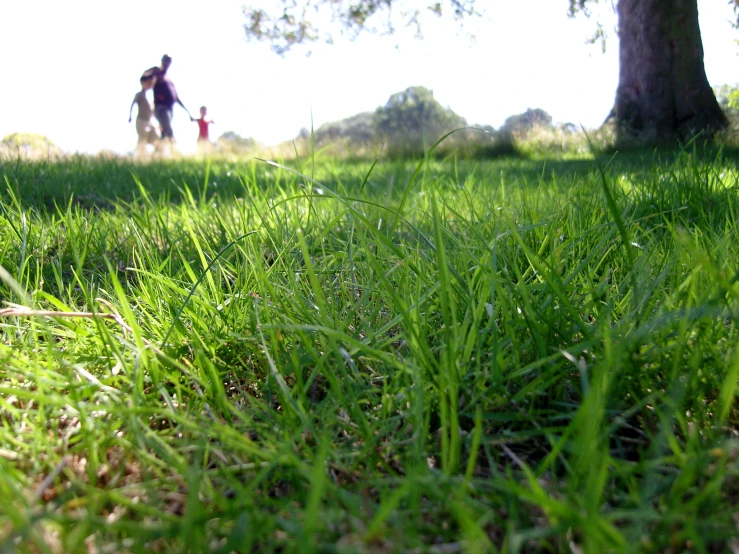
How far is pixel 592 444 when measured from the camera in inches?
23.2

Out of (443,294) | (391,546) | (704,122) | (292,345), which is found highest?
(704,122)

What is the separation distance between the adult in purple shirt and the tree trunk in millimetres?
11171

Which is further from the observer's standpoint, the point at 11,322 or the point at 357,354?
the point at 11,322

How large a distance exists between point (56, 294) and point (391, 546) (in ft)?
4.80

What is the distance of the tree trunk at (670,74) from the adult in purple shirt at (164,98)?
11.2 metres

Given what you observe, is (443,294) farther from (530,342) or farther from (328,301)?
(328,301)

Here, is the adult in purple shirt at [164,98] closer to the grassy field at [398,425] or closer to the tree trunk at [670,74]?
the tree trunk at [670,74]

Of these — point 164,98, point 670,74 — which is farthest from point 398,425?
point 164,98

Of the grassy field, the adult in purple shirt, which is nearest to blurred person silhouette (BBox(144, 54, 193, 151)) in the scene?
the adult in purple shirt

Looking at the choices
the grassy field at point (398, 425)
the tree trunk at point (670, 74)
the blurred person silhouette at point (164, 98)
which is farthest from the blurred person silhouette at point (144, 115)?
the grassy field at point (398, 425)

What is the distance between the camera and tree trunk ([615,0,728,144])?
8031 mm

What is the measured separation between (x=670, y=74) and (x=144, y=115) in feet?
42.0

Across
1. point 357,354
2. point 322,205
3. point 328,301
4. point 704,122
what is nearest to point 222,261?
point 328,301

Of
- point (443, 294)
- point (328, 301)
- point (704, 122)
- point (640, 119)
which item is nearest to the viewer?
point (443, 294)
